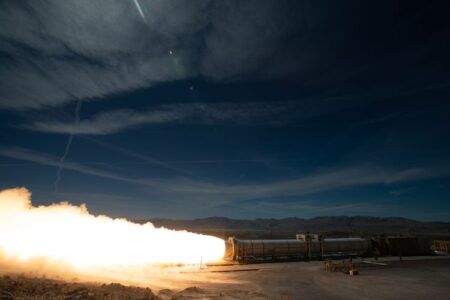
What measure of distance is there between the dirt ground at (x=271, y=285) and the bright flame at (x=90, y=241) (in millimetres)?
5297

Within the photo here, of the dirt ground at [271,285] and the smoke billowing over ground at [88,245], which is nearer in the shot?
the dirt ground at [271,285]

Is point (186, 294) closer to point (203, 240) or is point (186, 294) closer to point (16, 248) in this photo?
point (16, 248)

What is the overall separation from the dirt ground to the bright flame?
17.4ft

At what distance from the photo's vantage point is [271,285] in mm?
25922

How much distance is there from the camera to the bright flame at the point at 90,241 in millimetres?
29312

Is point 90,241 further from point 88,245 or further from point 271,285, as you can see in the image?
point 271,285

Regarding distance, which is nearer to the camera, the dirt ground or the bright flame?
the dirt ground

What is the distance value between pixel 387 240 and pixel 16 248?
46498 mm

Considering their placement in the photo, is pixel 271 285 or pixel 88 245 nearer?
pixel 271 285

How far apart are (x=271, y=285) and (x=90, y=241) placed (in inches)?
745

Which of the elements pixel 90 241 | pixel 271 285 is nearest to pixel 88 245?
pixel 90 241

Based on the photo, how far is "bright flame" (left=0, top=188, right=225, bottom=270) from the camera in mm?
29312

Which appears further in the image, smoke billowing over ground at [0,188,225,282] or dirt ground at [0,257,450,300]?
smoke billowing over ground at [0,188,225,282]

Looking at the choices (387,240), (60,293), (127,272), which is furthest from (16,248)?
(387,240)
